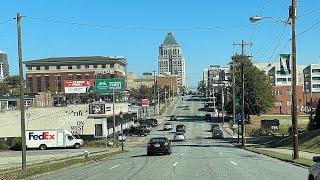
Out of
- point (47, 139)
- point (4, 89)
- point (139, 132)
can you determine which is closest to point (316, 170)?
point (47, 139)

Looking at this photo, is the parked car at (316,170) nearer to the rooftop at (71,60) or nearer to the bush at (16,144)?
the bush at (16,144)

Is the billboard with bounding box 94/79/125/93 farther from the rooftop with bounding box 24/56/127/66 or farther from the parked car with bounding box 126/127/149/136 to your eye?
the rooftop with bounding box 24/56/127/66

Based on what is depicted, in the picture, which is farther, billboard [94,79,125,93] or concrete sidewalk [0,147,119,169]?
billboard [94,79,125,93]

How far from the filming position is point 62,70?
6880 inches

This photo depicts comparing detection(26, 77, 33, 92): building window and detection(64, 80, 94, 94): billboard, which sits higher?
detection(26, 77, 33, 92): building window

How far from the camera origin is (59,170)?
2781 centimetres

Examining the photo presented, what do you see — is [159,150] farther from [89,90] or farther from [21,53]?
[89,90]

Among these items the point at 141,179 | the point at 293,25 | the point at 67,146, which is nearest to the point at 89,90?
the point at 67,146

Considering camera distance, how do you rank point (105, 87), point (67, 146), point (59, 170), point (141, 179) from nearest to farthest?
1. point (141, 179)
2. point (59, 170)
3. point (67, 146)
4. point (105, 87)

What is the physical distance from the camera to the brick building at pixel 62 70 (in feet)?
559

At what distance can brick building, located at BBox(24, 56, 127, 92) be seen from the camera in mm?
170375

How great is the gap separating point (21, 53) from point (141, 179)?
571 inches

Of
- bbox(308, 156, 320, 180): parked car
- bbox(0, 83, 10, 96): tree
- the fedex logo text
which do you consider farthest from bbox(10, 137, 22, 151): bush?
bbox(0, 83, 10, 96): tree

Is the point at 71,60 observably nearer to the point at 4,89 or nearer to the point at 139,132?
the point at 4,89
